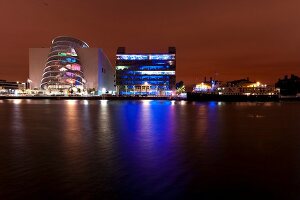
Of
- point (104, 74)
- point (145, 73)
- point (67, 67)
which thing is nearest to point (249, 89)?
point (145, 73)

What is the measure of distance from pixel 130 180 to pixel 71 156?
207 inches

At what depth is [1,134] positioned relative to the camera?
2520 centimetres

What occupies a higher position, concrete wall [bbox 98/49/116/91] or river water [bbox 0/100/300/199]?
concrete wall [bbox 98/49/116/91]

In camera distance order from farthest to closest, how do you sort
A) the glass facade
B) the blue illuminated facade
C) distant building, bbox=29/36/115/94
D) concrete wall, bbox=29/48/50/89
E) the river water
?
the blue illuminated facade < concrete wall, bbox=29/48/50/89 < distant building, bbox=29/36/115/94 < the glass facade < the river water

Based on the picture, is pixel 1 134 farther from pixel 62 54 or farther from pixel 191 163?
pixel 62 54

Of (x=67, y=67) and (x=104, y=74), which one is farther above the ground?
(x=67, y=67)

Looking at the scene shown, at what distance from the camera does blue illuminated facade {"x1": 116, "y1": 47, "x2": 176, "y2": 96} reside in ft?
562

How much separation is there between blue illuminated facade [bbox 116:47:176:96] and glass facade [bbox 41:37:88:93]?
21.8 m

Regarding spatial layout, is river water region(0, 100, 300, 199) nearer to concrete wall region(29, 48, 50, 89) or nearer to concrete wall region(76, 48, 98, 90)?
concrete wall region(76, 48, 98, 90)

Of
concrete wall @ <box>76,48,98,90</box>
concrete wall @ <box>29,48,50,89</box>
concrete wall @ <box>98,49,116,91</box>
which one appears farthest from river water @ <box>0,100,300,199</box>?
concrete wall @ <box>29,48,50,89</box>

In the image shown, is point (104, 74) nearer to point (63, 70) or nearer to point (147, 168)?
point (63, 70)

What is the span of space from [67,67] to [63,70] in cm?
225

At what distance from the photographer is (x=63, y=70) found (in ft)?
502

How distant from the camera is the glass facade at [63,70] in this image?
153m
